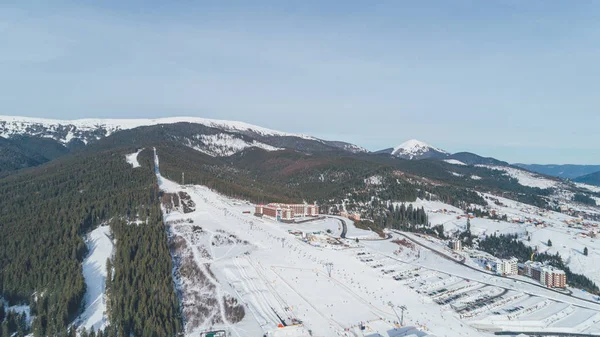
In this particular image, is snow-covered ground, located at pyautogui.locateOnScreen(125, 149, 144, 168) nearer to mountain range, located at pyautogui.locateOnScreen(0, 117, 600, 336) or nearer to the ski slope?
mountain range, located at pyautogui.locateOnScreen(0, 117, 600, 336)

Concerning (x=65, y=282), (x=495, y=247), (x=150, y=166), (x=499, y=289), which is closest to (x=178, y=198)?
(x=150, y=166)

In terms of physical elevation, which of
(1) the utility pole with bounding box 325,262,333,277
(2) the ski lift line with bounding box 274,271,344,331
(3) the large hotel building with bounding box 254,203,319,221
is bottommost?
(2) the ski lift line with bounding box 274,271,344,331

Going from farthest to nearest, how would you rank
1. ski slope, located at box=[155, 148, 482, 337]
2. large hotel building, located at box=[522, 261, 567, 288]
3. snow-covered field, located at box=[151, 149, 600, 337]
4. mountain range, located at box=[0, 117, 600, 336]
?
large hotel building, located at box=[522, 261, 567, 288], mountain range, located at box=[0, 117, 600, 336], snow-covered field, located at box=[151, 149, 600, 337], ski slope, located at box=[155, 148, 482, 337]

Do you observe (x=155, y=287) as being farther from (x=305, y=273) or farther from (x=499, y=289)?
(x=499, y=289)

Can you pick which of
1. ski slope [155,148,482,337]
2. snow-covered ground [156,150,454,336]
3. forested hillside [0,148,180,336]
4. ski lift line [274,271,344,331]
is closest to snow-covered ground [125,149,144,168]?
forested hillside [0,148,180,336]

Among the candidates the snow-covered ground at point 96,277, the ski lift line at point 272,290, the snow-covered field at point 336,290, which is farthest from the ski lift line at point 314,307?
the snow-covered ground at point 96,277

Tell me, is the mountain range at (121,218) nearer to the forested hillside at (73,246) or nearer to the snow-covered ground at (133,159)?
the forested hillside at (73,246)
